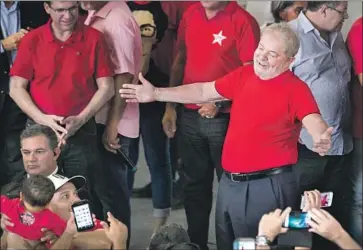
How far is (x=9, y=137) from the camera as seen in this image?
1677mm

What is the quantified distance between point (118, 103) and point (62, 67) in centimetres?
15

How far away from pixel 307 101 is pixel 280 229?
267mm

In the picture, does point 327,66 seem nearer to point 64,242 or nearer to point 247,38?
point 247,38

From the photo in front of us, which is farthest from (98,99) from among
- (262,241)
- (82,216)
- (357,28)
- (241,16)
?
(357,28)

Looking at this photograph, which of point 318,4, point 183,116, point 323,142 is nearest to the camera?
point 323,142

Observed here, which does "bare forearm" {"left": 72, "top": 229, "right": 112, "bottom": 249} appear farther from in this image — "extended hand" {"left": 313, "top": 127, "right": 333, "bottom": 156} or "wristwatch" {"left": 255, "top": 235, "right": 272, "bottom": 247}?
"extended hand" {"left": 313, "top": 127, "right": 333, "bottom": 156}

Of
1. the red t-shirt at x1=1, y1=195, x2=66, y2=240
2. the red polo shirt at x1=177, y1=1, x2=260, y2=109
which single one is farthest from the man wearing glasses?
the red t-shirt at x1=1, y1=195, x2=66, y2=240

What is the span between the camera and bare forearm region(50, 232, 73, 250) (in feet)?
5.18

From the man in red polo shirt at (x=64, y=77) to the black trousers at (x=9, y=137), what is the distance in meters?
0.03

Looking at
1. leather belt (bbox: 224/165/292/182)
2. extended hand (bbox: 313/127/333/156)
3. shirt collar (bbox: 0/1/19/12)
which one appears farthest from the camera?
shirt collar (bbox: 0/1/19/12)

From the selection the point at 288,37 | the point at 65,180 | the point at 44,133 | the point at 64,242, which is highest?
the point at 288,37

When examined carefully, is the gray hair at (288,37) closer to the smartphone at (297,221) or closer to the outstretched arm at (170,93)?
the outstretched arm at (170,93)

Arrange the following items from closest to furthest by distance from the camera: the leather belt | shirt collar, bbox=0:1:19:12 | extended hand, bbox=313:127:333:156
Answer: extended hand, bbox=313:127:333:156, the leather belt, shirt collar, bbox=0:1:19:12

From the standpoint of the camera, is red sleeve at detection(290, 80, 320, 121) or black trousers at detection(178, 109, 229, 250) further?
black trousers at detection(178, 109, 229, 250)
